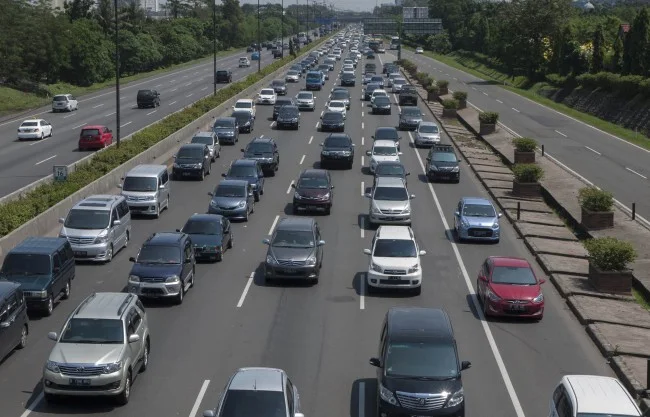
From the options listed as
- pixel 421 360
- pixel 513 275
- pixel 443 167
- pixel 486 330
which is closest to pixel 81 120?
pixel 443 167

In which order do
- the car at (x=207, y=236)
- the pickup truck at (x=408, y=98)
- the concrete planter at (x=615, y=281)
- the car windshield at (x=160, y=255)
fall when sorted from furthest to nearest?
the pickup truck at (x=408, y=98), the car at (x=207, y=236), the concrete planter at (x=615, y=281), the car windshield at (x=160, y=255)

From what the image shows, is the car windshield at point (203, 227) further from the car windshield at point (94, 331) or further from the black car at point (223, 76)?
the black car at point (223, 76)

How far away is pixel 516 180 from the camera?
42.5 m

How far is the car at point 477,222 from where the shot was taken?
3344 centimetres

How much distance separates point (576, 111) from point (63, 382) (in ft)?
235

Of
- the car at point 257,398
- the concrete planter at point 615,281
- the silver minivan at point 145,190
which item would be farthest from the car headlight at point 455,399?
the silver minivan at point 145,190

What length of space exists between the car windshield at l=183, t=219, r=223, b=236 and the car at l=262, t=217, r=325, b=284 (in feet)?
7.95

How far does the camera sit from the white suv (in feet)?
87.5

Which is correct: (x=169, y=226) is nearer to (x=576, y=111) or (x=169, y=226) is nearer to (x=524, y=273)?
(x=524, y=273)

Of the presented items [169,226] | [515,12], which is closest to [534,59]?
[515,12]

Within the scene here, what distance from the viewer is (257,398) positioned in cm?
1496

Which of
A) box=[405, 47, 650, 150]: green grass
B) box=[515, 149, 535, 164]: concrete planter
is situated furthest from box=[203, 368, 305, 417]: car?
box=[405, 47, 650, 150]: green grass

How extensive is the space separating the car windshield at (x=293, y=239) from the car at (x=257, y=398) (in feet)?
41.8

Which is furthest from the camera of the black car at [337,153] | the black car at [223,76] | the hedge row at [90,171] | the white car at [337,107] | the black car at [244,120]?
the black car at [223,76]
